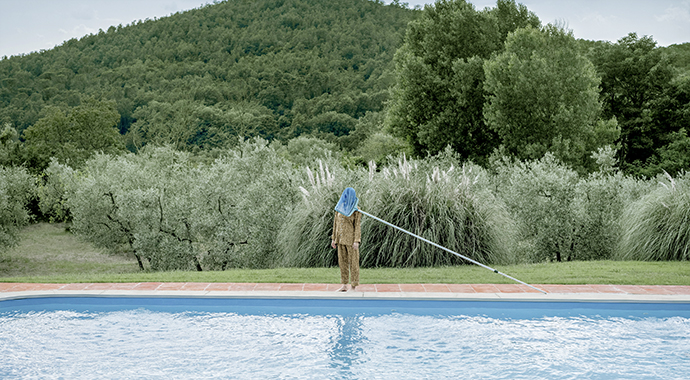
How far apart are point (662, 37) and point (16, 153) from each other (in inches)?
1501

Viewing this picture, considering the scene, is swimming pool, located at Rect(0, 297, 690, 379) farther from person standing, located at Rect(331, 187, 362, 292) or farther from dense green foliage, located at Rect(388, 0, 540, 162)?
dense green foliage, located at Rect(388, 0, 540, 162)

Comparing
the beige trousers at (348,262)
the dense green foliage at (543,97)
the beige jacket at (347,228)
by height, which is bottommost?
the beige trousers at (348,262)

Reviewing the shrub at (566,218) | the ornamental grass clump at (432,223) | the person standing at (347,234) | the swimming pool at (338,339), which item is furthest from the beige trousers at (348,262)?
the shrub at (566,218)

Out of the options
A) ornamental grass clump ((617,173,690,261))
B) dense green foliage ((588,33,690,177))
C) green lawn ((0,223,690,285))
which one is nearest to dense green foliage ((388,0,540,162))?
dense green foliage ((588,33,690,177))

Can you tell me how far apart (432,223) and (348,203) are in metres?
2.41

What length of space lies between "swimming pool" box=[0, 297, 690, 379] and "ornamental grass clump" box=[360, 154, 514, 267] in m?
2.23

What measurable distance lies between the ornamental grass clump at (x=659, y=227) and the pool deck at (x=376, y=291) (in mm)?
2510

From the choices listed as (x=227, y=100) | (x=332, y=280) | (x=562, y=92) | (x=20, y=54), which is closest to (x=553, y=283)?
(x=332, y=280)

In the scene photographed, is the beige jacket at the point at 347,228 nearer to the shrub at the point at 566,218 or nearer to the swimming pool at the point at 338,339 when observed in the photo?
the swimming pool at the point at 338,339

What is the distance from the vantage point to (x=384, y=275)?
7434 millimetres

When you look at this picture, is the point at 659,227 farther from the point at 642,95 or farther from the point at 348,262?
the point at 642,95

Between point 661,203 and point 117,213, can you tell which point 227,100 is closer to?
point 117,213

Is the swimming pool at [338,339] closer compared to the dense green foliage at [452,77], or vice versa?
the swimming pool at [338,339]

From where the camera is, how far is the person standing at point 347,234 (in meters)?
6.41
